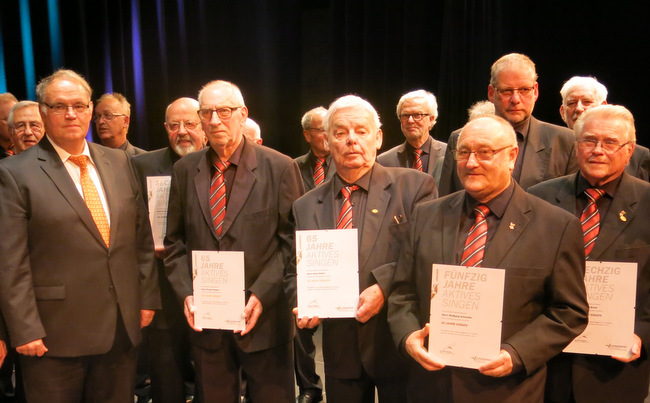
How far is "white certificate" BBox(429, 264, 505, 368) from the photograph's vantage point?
1.99 metres

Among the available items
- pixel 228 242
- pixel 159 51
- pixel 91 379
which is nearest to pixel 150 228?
pixel 228 242

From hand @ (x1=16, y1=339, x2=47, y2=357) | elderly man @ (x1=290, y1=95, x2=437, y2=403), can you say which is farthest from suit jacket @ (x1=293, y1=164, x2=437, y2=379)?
hand @ (x1=16, y1=339, x2=47, y2=357)

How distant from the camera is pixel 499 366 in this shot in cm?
198

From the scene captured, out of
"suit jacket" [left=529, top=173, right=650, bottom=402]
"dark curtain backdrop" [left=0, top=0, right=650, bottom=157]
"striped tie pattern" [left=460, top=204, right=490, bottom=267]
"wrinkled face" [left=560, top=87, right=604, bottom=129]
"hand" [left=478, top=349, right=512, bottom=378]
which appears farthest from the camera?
"dark curtain backdrop" [left=0, top=0, right=650, bottom=157]

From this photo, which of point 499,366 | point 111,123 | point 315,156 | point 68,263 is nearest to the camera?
point 499,366

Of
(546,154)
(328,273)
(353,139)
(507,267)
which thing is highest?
(353,139)

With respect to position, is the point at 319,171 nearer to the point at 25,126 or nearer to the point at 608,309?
the point at 25,126

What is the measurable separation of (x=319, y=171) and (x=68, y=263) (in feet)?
8.58

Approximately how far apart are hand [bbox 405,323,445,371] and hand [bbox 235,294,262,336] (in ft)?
2.85

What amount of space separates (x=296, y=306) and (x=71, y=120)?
4.51 feet

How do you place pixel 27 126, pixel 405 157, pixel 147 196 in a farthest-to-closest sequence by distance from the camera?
pixel 405 157
pixel 27 126
pixel 147 196

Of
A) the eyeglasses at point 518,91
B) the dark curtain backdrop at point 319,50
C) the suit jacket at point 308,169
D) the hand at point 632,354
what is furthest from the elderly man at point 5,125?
the hand at point 632,354

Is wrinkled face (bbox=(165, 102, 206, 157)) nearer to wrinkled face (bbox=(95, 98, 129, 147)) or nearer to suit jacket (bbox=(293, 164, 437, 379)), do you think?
wrinkled face (bbox=(95, 98, 129, 147))

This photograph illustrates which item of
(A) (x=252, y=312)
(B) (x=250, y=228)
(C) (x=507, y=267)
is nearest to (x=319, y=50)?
(B) (x=250, y=228)
